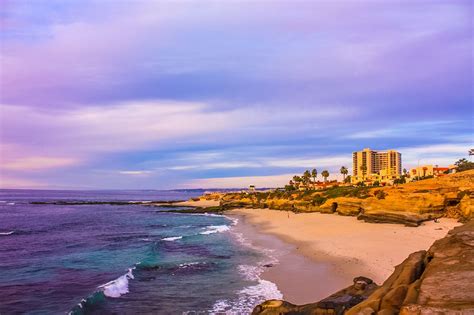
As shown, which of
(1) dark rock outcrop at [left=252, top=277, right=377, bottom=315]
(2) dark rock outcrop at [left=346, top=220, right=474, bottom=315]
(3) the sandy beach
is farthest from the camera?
(3) the sandy beach

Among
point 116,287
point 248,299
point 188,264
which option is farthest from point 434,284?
point 188,264

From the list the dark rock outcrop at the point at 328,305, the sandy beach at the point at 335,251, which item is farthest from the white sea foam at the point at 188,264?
the dark rock outcrop at the point at 328,305

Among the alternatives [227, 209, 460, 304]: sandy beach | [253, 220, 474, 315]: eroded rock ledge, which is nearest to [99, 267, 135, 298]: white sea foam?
[227, 209, 460, 304]: sandy beach

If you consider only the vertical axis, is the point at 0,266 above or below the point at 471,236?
below

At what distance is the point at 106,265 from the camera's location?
1102 inches

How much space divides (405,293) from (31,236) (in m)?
48.3

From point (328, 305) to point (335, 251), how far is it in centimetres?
1800

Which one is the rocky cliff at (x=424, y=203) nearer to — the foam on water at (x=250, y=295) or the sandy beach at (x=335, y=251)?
the sandy beach at (x=335, y=251)

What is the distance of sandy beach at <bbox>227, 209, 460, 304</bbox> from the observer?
2033 cm

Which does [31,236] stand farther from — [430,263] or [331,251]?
[430,263]

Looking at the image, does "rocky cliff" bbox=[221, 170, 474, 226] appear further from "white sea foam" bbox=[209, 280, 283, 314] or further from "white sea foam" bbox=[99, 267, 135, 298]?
"white sea foam" bbox=[99, 267, 135, 298]

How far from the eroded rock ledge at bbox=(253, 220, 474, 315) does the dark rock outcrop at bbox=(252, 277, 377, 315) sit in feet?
9.54

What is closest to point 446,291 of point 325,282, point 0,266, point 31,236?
point 325,282

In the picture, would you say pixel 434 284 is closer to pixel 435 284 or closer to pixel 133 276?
pixel 435 284
